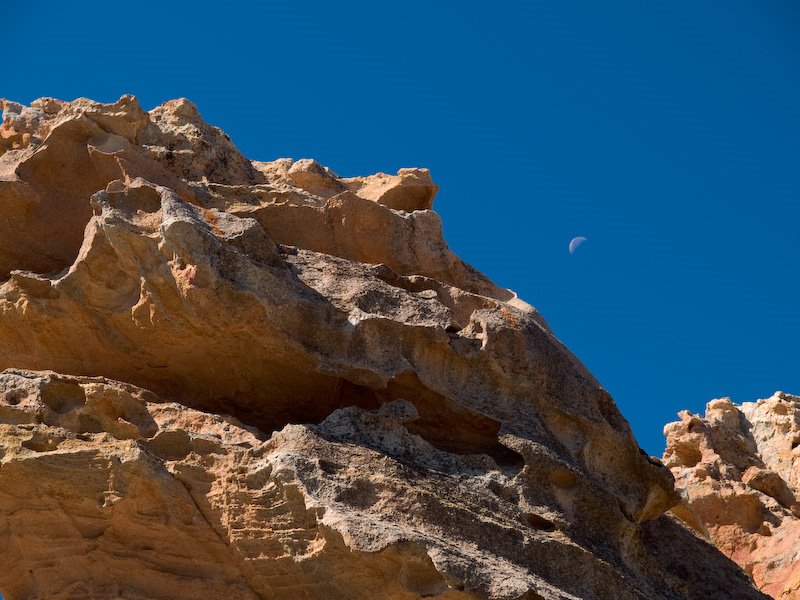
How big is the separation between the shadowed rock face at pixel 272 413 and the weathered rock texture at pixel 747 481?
133 inches

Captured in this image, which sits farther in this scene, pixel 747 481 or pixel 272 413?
pixel 747 481

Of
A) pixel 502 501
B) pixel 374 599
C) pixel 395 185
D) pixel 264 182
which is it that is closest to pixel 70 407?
pixel 374 599

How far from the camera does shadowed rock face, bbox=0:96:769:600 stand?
435 inches

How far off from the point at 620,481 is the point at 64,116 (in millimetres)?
7529

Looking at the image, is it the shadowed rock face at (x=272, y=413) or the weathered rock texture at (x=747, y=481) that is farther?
the weathered rock texture at (x=747, y=481)

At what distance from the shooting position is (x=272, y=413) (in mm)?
13055

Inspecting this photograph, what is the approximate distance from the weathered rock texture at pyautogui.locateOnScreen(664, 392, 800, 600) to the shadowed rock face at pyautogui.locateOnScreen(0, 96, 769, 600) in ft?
11.1

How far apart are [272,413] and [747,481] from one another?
28.3 ft

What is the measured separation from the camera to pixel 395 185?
1683cm

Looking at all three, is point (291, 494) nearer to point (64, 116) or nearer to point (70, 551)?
point (70, 551)

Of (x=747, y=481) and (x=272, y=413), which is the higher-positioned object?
(x=747, y=481)

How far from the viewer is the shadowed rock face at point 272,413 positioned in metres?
11.1

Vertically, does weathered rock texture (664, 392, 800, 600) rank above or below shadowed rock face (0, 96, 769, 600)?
above

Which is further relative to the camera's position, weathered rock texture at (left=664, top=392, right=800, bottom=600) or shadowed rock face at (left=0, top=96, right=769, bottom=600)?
weathered rock texture at (left=664, top=392, right=800, bottom=600)
